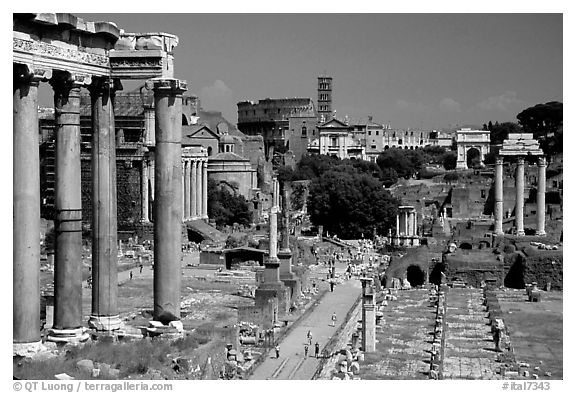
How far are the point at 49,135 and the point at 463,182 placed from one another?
142 feet

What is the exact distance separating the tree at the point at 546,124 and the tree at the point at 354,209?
21.3 meters

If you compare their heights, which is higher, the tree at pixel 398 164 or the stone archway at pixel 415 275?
the tree at pixel 398 164

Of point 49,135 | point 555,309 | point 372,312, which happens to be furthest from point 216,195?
point 372,312

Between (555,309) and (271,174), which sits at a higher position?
(271,174)

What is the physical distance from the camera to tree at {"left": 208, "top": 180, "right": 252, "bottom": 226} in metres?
72.6

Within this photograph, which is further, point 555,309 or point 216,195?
point 216,195

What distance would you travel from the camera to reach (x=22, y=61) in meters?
12.6

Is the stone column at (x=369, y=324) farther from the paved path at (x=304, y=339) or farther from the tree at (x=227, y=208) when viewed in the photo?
the tree at (x=227, y=208)

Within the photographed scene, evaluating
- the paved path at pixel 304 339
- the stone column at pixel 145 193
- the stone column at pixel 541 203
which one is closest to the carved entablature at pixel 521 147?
the stone column at pixel 541 203

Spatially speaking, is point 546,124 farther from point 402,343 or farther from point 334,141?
point 402,343

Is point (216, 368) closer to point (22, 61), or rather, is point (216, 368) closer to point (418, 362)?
point (22, 61)

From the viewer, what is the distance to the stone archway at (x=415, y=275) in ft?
151

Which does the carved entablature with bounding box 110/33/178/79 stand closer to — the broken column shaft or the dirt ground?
the broken column shaft

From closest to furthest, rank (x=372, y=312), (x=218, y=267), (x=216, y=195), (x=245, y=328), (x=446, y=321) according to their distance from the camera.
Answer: (x=372, y=312)
(x=245, y=328)
(x=446, y=321)
(x=218, y=267)
(x=216, y=195)
